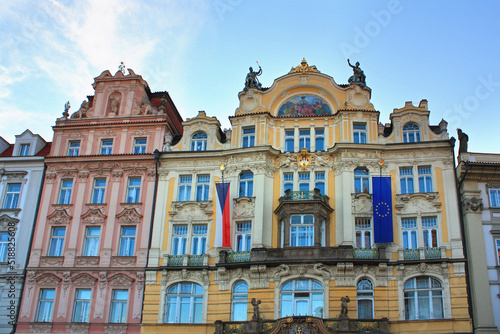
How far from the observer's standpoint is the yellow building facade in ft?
121

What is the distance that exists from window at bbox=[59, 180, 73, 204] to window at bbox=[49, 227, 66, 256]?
2158 millimetres

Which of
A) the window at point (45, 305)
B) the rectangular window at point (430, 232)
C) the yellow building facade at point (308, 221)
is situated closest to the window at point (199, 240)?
the yellow building facade at point (308, 221)

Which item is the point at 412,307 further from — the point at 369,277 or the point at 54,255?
the point at 54,255

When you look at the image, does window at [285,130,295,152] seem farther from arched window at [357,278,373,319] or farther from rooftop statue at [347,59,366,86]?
arched window at [357,278,373,319]

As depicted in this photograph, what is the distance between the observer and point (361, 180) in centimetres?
4116

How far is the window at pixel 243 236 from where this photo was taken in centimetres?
4034

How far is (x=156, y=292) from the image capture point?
3969 cm

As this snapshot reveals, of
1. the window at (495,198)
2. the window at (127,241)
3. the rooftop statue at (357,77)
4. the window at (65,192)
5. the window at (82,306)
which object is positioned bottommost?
the window at (82,306)

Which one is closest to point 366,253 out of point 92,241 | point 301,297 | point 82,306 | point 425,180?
point 301,297

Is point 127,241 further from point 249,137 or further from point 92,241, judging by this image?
point 249,137

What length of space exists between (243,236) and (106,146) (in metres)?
A: 13.4

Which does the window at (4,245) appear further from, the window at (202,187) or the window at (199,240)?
the window at (202,187)

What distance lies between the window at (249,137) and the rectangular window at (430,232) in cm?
1322

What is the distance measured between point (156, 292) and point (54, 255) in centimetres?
837
